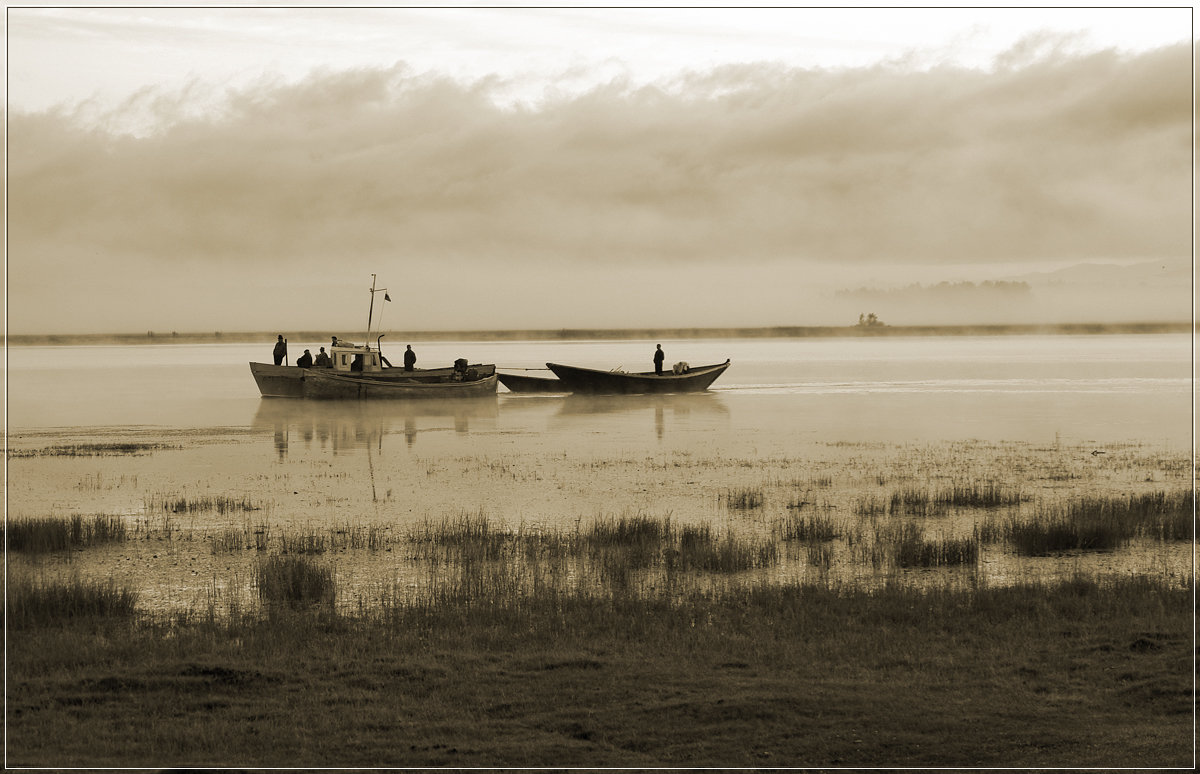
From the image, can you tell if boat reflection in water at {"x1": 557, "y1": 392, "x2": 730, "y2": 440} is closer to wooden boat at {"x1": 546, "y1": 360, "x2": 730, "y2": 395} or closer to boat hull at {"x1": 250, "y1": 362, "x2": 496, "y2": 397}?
wooden boat at {"x1": 546, "y1": 360, "x2": 730, "y2": 395}

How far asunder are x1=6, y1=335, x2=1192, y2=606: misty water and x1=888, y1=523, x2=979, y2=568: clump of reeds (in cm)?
31

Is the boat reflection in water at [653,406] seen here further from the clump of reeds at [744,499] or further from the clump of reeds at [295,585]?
the clump of reeds at [295,585]

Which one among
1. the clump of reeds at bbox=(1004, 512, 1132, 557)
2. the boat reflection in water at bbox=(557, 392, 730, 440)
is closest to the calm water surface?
the boat reflection in water at bbox=(557, 392, 730, 440)

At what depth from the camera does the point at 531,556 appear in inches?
587

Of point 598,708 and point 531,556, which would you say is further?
point 531,556

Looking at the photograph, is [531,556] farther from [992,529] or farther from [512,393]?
[512,393]

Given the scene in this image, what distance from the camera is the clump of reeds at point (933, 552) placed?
14359mm

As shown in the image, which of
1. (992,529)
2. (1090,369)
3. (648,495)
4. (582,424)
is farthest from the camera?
(1090,369)

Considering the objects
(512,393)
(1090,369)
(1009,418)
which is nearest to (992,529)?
(1009,418)

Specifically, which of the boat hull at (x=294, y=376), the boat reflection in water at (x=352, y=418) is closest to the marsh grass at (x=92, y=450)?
the boat reflection in water at (x=352, y=418)

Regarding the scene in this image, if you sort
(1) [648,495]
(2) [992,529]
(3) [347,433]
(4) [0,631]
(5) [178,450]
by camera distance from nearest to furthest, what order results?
(4) [0,631]
(2) [992,529]
(1) [648,495]
(5) [178,450]
(3) [347,433]

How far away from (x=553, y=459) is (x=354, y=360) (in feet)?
82.7

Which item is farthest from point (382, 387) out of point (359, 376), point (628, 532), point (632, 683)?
point (632, 683)

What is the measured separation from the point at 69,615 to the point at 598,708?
20.2 ft
